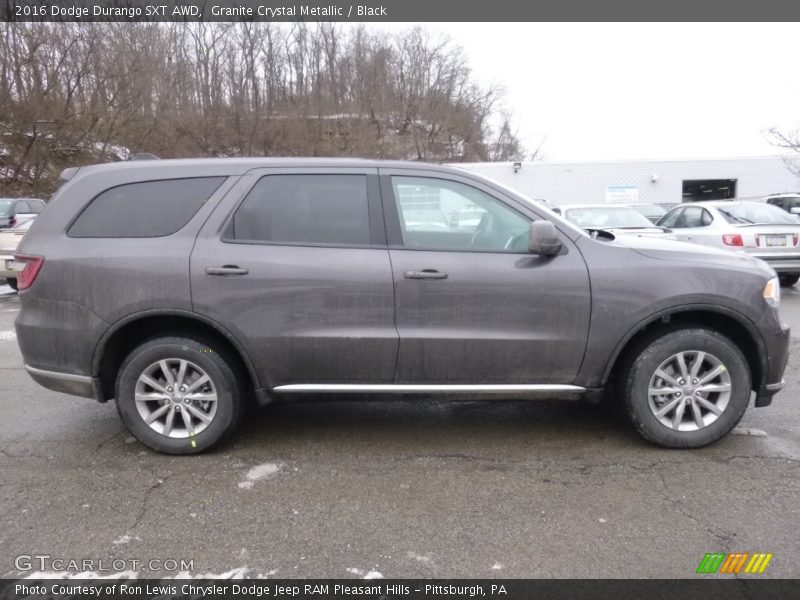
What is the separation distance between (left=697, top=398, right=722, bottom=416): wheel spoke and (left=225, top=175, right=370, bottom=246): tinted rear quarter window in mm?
2365

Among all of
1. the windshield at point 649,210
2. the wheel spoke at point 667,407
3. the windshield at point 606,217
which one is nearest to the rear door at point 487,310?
the wheel spoke at point 667,407

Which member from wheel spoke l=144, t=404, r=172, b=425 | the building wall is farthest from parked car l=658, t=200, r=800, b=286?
the building wall

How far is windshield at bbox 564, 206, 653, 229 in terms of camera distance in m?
10.3

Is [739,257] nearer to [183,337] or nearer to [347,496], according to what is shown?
[347,496]

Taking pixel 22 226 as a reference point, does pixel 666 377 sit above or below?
below

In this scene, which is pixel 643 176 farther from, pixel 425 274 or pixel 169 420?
pixel 169 420

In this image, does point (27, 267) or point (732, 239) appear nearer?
point (27, 267)

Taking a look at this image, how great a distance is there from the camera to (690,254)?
3.52 metres

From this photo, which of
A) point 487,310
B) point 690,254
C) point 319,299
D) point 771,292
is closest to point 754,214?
point 771,292

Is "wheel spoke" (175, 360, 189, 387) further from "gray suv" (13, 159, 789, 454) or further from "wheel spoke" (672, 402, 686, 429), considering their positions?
"wheel spoke" (672, 402, 686, 429)

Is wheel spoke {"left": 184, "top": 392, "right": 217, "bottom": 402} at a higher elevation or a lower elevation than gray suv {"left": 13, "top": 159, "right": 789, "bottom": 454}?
lower

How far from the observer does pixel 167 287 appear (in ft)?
11.2

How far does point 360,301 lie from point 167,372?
1.33 metres

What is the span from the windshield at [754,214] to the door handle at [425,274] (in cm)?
821
